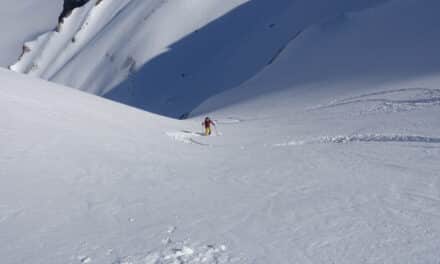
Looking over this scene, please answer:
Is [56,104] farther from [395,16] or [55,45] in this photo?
[55,45]

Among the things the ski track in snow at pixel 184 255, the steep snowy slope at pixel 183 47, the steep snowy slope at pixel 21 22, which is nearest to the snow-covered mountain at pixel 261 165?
the ski track in snow at pixel 184 255

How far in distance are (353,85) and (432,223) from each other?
68.7 ft

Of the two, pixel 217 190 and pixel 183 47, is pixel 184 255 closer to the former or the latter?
pixel 217 190

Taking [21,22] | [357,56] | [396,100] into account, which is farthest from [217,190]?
[21,22]

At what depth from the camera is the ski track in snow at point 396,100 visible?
19.7 m

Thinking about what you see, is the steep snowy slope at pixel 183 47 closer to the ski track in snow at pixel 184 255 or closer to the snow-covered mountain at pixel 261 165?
the snow-covered mountain at pixel 261 165

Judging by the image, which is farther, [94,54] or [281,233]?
[94,54]

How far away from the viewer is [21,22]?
391ft

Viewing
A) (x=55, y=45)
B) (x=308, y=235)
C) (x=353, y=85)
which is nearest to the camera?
(x=308, y=235)

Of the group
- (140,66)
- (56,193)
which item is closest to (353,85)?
(56,193)

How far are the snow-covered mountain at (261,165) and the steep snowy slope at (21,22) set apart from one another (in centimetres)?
8005

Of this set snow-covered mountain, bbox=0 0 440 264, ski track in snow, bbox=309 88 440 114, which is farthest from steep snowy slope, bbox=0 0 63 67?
ski track in snow, bbox=309 88 440 114

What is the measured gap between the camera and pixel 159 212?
866 centimetres

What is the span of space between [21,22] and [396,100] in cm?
11302
